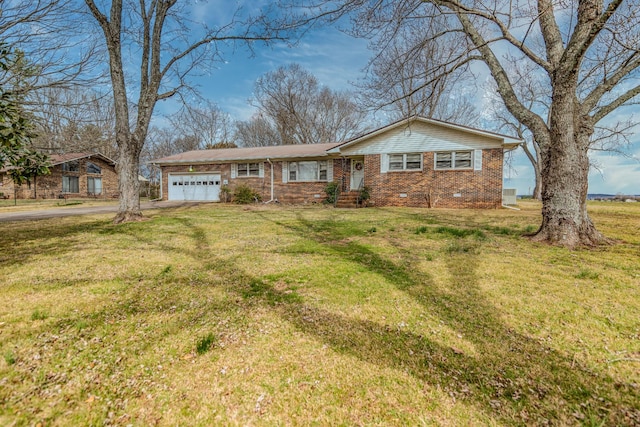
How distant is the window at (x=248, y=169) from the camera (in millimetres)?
18797

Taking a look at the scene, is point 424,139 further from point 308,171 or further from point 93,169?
point 93,169

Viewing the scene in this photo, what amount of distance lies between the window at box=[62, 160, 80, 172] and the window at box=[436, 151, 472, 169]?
32.5 meters

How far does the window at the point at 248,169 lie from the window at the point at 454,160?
11050mm

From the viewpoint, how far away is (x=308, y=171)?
1789 cm

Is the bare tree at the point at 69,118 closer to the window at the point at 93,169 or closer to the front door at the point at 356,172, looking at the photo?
the front door at the point at 356,172

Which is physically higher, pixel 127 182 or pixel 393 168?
pixel 393 168

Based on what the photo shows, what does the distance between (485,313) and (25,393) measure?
3.72 metres

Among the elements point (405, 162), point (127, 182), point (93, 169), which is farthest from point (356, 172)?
point (93, 169)

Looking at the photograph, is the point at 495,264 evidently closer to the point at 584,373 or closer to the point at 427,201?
the point at 584,373

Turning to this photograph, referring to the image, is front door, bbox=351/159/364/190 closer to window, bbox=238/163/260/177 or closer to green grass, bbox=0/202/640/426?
window, bbox=238/163/260/177

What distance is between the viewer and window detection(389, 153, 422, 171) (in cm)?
1500

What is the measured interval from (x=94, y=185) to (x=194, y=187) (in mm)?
17355

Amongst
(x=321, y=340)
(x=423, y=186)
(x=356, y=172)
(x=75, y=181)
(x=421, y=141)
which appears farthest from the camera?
(x=75, y=181)

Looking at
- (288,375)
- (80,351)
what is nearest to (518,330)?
(288,375)
